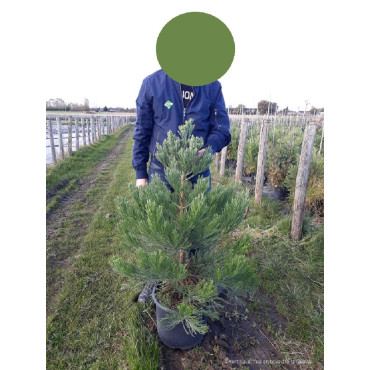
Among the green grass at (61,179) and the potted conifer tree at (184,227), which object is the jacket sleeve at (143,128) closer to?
the potted conifer tree at (184,227)

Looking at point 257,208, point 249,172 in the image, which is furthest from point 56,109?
point 249,172

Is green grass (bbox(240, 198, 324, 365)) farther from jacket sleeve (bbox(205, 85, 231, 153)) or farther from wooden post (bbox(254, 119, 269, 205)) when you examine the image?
jacket sleeve (bbox(205, 85, 231, 153))

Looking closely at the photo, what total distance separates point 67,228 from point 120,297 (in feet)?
4.75

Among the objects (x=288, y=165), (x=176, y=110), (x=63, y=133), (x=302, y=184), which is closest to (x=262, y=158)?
(x=288, y=165)

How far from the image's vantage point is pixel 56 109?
4.90 ft

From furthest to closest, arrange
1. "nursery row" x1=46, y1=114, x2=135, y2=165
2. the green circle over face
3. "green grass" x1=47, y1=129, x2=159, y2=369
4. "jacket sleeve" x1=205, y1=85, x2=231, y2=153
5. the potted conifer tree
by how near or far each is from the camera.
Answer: "nursery row" x1=46, y1=114, x2=135, y2=165 → "jacket sleeve" x1=205, y1=85, x2=231, y2=153 → "green grass" x1=47, y1=129, x2=159, y2=369 → the potted conifer tree → the green circle over face

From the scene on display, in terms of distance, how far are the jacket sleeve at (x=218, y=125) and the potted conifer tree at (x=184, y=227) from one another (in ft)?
1.28

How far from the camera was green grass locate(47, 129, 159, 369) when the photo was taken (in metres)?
1.80

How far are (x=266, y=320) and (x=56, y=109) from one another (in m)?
2.31

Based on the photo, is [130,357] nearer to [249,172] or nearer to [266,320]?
[266,320]

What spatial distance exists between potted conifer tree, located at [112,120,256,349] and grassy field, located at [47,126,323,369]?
0.30 metres

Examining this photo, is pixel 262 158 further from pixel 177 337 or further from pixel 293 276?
pixel 177 337

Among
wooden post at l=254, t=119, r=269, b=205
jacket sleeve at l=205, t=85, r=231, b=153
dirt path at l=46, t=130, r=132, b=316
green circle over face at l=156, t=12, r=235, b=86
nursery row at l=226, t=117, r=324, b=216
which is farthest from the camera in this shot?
wooden post at l=254, t=119, r=269, b=205

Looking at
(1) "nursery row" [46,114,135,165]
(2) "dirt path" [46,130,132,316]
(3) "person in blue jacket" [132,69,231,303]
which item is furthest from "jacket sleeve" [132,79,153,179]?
(2) "dirt path" [46,130,132,316]
